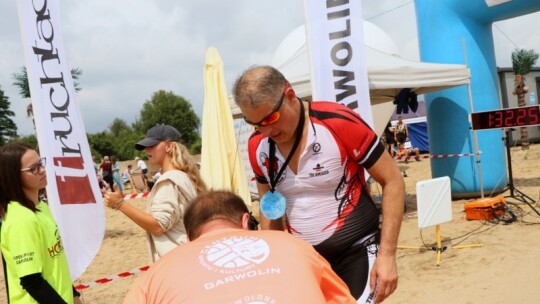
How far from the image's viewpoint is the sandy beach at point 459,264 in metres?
4.20

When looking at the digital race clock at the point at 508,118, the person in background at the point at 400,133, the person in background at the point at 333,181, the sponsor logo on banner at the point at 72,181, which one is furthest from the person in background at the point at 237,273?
the person in background at the point at 400,133

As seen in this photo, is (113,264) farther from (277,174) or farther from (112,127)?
(112,127)

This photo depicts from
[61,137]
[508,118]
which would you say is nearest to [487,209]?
[508,118]

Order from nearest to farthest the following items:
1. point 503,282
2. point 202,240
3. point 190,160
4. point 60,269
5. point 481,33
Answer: point 202,240 → point 60,269 → point 190,160 → point 503,282 → point 481,33

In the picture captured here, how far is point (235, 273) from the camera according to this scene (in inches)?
48.9

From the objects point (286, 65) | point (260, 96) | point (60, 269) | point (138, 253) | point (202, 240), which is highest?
point (286, 65)

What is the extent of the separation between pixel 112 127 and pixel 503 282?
78.6m

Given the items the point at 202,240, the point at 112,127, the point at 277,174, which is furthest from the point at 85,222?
the point at 112,127

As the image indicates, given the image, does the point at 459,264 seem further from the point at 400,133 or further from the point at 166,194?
the point at 400,133

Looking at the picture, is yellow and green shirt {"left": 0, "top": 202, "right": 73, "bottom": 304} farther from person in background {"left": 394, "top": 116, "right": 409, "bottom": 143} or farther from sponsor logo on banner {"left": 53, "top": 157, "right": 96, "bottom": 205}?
person in background {"left": 394, "top": 116, "right": 409, "bottom": 143}

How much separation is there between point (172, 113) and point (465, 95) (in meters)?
47.0

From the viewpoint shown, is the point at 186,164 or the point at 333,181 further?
the point at 186,164

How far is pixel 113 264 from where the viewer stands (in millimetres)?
7176

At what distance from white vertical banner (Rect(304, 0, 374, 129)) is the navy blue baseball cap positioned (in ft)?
8.49
